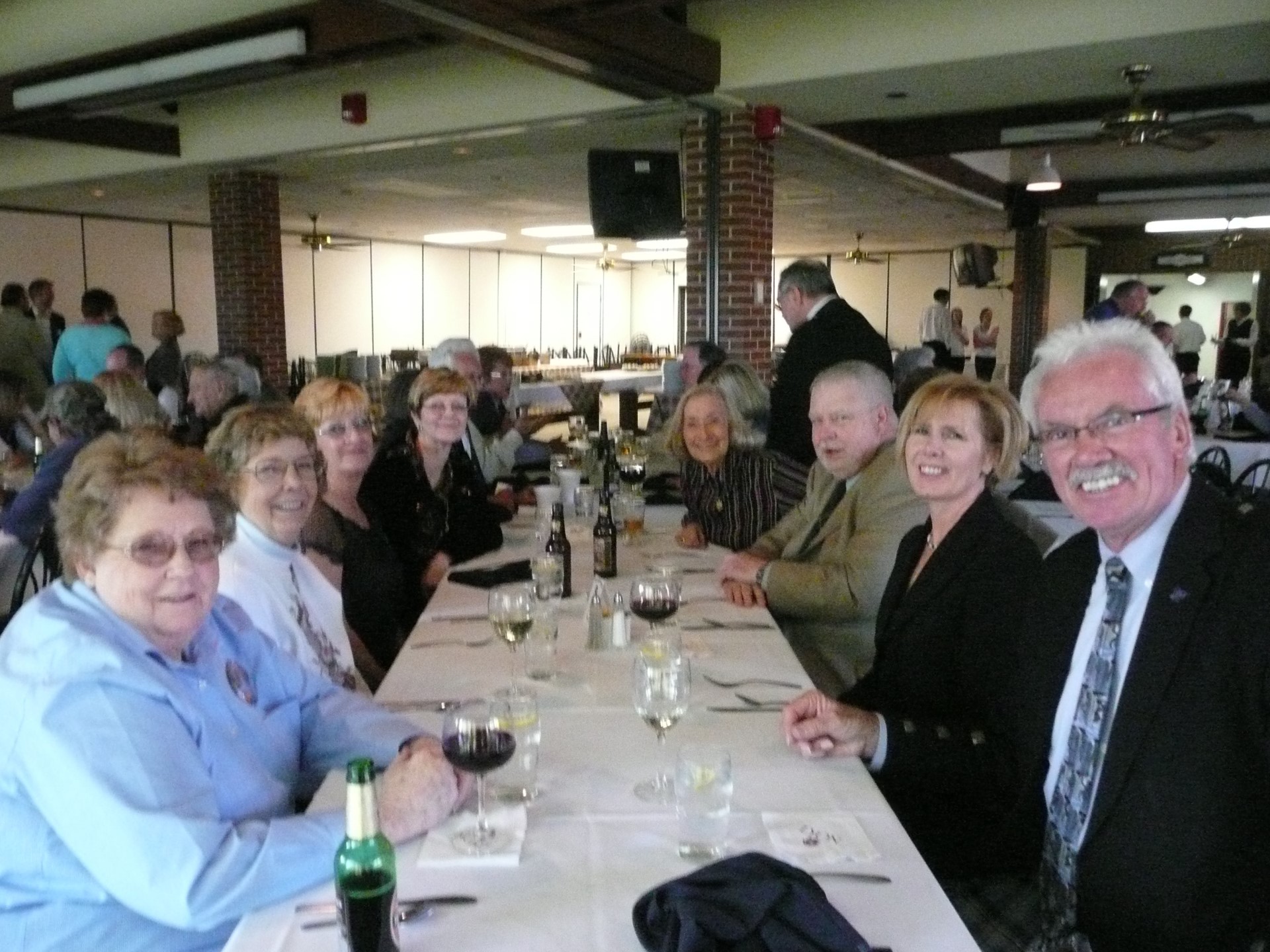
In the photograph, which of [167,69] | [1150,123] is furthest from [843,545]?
[167,69]

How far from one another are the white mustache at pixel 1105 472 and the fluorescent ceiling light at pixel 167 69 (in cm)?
534

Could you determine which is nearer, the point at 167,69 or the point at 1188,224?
the point at 167,69

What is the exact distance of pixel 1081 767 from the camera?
5.71 feet

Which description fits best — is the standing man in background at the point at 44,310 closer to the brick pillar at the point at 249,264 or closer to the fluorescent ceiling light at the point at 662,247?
the brick pillar at the point at 249,264

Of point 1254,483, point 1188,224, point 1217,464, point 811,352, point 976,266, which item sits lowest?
point 1254,483

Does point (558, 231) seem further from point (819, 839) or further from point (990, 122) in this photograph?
point (819, 839)

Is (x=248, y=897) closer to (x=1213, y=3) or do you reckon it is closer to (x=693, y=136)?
(x=1213, y=3)

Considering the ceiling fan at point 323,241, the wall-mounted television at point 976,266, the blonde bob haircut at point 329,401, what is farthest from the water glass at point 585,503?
the wall-mounted television at point 976,266

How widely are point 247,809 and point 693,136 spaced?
240 inches

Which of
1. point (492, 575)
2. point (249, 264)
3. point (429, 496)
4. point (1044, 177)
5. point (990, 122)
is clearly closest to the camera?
point (492, 575)

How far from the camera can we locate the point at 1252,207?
13.0 meters

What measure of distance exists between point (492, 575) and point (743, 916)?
210 cm

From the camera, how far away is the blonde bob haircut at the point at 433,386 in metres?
3.76

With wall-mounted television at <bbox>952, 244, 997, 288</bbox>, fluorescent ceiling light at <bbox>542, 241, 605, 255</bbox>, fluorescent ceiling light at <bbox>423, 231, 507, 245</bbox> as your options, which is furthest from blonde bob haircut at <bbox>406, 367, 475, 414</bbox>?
fluorescent ceiling light at <bbox>542, 241, 605, 255</bbox>
